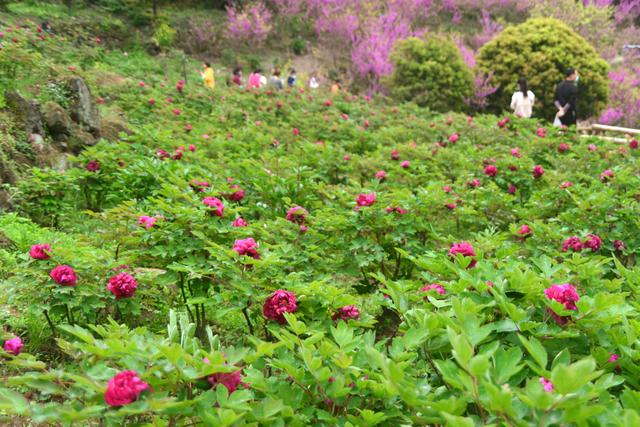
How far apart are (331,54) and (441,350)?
1830cm

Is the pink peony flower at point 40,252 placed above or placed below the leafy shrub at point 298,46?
below

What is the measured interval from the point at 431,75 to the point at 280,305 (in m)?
11.5

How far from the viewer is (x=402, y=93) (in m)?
12.7

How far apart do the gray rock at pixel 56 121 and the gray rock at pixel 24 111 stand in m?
0.18

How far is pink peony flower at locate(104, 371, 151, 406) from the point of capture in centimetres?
125

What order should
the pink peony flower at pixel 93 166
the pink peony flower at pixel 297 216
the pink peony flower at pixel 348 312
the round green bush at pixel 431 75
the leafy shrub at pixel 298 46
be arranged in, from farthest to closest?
the leafy shrub at pixel 298 46 → the round green bush at pixel 431 75 → the pink peony flower at pixel 93 166 → the pink peony flower at pixel 297 216 → the pink peony flower at pixel 348 312

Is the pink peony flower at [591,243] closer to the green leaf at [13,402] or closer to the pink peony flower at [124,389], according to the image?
the pink peony flower at [124,389]

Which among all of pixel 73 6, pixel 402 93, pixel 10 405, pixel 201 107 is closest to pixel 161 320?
pixel 10 405

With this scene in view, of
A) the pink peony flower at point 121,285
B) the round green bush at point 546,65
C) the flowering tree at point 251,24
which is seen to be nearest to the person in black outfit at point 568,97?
the round green bush at point 546,65

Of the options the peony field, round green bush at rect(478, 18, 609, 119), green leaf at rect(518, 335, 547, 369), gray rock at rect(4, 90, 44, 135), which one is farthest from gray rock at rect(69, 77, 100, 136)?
round green bush at rect(478, 18, 609, 119)

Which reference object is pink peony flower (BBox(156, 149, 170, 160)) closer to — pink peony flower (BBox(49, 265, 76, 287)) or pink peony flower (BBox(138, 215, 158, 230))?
pink peony flower (BBox(138, 215, 158, 230))

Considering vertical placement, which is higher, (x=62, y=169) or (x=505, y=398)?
(x=505, y=398)

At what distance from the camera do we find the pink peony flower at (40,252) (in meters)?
2.53

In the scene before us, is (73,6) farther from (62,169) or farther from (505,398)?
(505,398)
